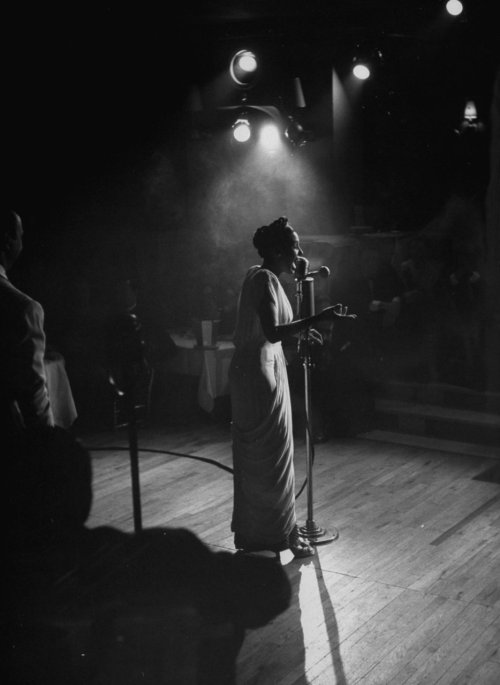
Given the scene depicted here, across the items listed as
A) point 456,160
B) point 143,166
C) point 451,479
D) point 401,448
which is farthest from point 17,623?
point 456,160

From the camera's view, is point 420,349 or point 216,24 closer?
point 420,349

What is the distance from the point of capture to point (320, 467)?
5.61 metres

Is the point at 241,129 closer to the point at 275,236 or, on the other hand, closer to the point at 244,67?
the point at 244,67

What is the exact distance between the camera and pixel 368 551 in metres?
4.04

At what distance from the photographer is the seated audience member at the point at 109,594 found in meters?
2.97

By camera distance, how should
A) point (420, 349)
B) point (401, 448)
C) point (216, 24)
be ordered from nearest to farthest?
point (401, 448), point (420, 349), point (216, 24)

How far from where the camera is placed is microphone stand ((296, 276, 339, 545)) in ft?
12.6

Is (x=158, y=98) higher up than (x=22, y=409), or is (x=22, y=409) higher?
(x=158, y=98)

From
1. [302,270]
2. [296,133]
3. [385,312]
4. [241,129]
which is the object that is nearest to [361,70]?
[296,133]

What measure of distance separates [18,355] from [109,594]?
1.32 metres

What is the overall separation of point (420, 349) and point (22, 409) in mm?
5178

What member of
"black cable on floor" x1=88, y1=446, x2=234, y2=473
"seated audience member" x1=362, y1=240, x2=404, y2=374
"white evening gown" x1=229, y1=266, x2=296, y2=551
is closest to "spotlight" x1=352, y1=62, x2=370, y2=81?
"seated audience member" x1=362, y1=240, x2=404, y2=374

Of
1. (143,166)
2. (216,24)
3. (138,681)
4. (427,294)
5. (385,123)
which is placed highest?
(216,24)

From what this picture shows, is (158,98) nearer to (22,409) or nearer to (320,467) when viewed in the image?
(320,467)
